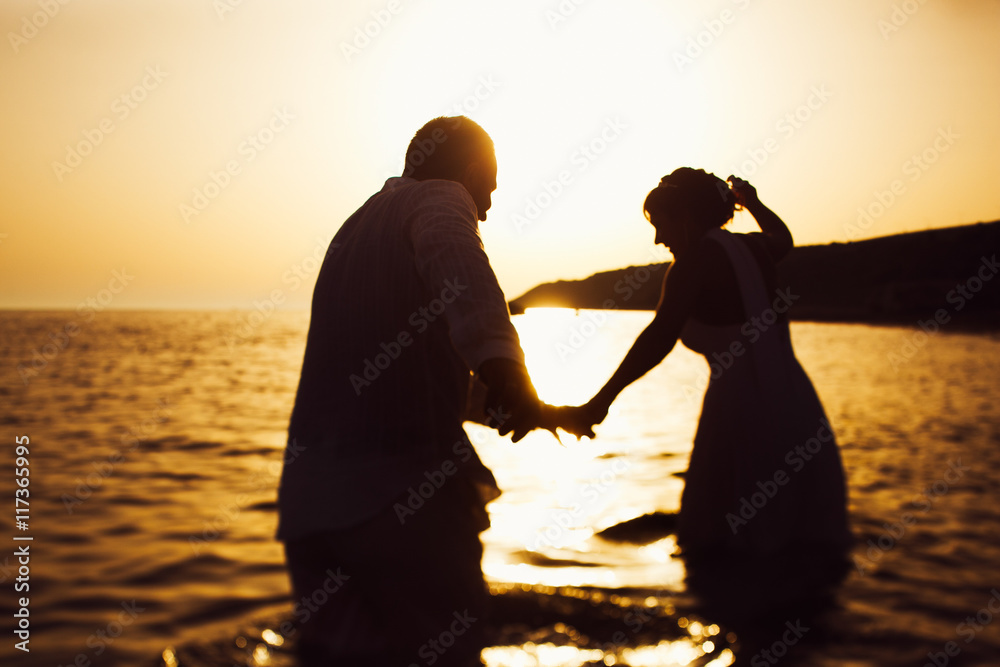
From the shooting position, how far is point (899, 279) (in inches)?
2616

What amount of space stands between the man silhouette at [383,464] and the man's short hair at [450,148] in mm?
136

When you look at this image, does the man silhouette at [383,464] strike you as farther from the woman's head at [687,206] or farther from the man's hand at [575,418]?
the woman's head at [687,206]

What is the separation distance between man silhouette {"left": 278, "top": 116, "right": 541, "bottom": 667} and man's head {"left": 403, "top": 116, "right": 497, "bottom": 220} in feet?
0.47

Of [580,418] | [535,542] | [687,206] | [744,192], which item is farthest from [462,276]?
[535,542]

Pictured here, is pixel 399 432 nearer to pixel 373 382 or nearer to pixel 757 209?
pixel 373 382

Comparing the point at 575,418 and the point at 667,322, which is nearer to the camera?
the point at 575,418

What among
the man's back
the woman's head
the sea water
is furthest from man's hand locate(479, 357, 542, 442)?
the woman's head

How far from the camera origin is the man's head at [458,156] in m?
2.08

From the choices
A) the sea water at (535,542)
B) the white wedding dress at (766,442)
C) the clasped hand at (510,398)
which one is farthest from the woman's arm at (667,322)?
the clasped hand at (510,398)

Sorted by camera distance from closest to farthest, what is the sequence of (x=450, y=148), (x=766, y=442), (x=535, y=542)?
(x=450, y=148) < (x=766, y=442) < (x=535, y=542)

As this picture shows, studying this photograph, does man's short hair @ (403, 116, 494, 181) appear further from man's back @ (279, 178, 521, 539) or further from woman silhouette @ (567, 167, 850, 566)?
woman silhouette @ (567, 167, 850, 566)

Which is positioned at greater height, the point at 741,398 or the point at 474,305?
the point at 474,305

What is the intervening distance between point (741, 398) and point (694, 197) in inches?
39.2

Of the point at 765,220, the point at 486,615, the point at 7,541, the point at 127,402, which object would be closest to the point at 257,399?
the point at 127,402
